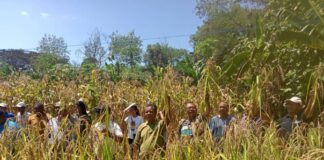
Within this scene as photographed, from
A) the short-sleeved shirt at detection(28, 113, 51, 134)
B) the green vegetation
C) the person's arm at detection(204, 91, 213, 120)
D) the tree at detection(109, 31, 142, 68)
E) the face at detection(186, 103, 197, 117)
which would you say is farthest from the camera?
the tree at detection(109, 31, 142, 68)

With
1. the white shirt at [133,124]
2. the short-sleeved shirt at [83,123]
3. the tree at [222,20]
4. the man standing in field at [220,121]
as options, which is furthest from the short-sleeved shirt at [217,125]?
the tree at [222,20]

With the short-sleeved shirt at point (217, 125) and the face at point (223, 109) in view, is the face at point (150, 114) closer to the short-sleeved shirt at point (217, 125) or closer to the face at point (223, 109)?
the short-sleeved shirt at point (217, 125)

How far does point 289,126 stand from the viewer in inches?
160

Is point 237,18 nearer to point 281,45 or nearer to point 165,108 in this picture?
point 281,45

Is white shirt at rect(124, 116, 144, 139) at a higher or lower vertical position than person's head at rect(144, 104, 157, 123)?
lower

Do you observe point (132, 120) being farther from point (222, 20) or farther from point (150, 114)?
point (222, 20)

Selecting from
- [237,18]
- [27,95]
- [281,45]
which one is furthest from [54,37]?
[281,45]

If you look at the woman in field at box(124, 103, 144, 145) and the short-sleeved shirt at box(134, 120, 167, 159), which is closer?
the short-sleeved shirt at box(134, 120, 167, 159)

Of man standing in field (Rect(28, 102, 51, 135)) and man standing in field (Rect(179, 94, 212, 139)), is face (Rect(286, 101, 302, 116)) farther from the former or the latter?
man standing in field (Rect(28, 102, 51, 135))

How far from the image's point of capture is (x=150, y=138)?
3.29 m

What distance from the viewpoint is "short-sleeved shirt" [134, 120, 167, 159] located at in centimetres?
313

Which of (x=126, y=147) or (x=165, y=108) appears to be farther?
(x=165, y=108)

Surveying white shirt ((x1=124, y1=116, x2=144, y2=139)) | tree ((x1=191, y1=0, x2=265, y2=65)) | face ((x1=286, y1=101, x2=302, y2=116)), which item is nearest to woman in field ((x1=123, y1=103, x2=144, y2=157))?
white shirt ((x1=124, y1=116, x2=144, y2=139))

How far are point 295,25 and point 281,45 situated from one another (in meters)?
0.51
